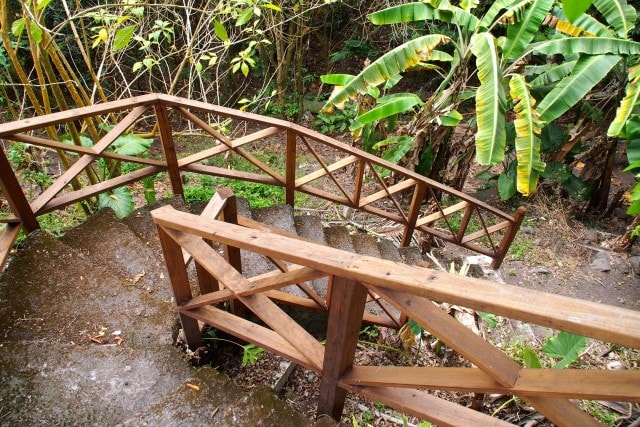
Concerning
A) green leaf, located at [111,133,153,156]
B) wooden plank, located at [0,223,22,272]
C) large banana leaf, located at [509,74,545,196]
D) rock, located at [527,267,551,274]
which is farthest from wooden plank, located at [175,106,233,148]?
rock, located at [527,267,551,274]

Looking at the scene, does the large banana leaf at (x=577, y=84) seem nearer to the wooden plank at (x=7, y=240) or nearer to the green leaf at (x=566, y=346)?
the green leaf at (x=566, y=346)

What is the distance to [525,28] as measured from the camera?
4.71m

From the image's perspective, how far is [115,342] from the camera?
8.36 feet

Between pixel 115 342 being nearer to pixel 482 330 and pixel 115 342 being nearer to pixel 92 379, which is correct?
pixel 92 379

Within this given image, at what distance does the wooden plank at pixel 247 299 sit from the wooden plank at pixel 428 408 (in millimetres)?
237

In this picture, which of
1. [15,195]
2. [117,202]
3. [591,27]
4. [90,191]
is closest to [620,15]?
[591,27]

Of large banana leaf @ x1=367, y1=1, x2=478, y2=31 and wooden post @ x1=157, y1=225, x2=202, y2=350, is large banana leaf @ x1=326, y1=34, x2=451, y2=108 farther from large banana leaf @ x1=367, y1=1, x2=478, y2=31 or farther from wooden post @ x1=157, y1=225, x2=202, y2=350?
wooden post @ x1=157, y1=225, x2=202, y2=350

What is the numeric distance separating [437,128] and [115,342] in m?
5.00

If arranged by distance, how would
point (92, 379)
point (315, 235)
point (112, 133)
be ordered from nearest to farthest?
point (92, 379), point (112, 133), point (315, 235)

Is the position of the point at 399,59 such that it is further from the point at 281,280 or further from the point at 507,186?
the point at 281,280

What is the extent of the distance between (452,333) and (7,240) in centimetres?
297

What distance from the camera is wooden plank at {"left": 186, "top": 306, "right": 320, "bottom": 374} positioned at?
212 centimetres

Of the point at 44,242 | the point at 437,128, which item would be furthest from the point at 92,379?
the point at 437,128

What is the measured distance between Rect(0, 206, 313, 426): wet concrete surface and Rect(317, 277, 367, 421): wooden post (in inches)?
7.8
